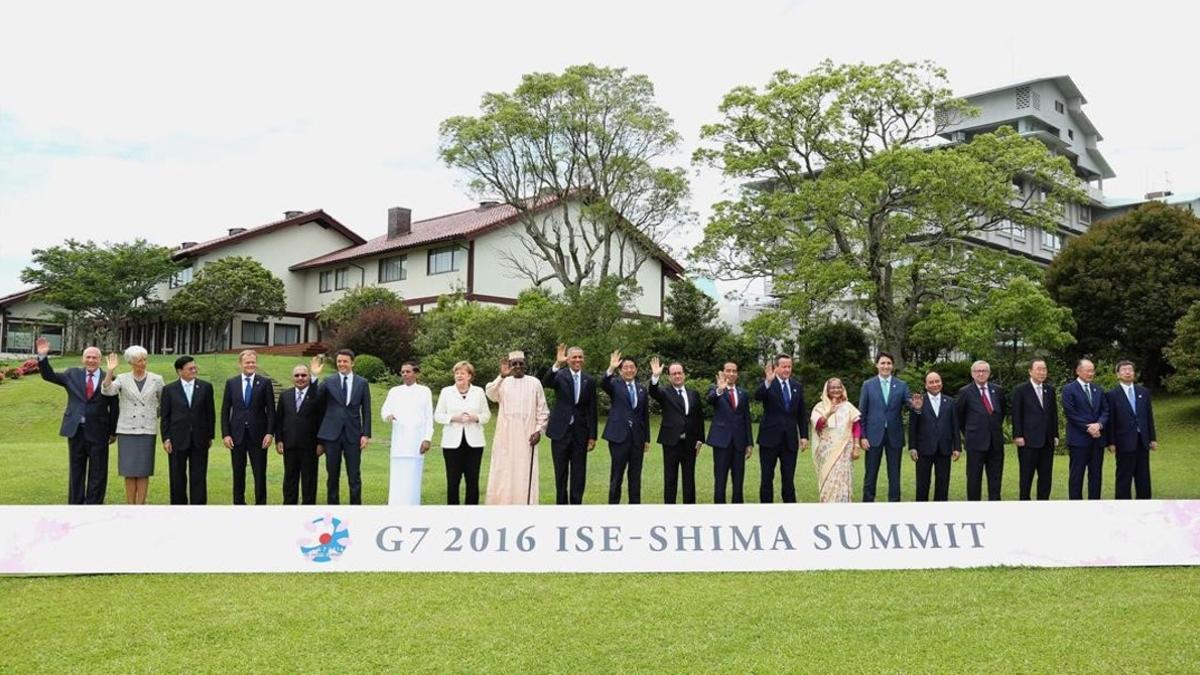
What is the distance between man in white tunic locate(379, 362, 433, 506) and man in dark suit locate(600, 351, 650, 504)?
1.79 m

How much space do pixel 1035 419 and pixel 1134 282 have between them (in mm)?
18816

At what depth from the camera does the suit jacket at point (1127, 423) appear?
366 inches

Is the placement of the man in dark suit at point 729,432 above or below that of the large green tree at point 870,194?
below

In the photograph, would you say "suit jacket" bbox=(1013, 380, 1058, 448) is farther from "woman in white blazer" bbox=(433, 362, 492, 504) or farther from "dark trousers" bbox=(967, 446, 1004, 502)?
"woman in white blazer" bbox=(433, 362, 492, 504)

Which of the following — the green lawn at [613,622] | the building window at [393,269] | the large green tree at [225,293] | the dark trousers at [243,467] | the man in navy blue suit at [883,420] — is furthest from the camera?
the building window at [393,269]

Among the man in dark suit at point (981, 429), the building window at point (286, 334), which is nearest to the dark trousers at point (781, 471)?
the man in dark suit at point (981, 429)

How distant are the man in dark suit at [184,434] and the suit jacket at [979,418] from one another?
24.1 feet

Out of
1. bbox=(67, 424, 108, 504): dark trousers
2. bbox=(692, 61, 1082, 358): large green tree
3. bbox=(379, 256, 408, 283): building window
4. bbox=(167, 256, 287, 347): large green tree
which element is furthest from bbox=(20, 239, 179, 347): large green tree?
bbox=(67, 424, 108, 504): dark trousers

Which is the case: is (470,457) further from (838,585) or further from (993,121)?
(993,121)

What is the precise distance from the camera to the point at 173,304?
118 feet

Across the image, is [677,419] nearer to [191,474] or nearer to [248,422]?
[248,422]

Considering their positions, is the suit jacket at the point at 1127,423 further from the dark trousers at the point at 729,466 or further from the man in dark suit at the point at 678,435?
the man in dark suit at the point at 678,435

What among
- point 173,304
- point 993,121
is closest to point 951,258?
point 993,121

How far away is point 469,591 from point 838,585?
7.79 feet
